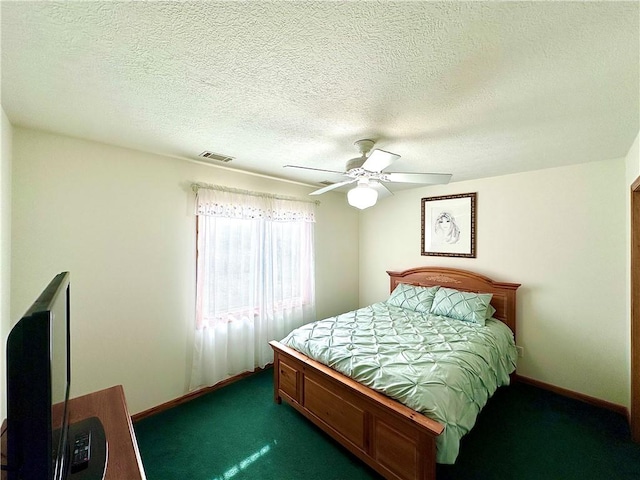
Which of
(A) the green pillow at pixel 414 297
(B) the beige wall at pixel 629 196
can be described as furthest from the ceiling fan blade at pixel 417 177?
(A) the green pillow at pixel 414 297

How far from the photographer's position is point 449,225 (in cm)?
352

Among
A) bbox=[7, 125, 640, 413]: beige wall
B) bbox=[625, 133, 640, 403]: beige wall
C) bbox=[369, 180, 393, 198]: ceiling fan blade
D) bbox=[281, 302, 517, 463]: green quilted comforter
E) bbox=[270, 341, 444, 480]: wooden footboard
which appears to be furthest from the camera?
Result: bbox=[369, 180, 393, 198]: ceiling fan blade

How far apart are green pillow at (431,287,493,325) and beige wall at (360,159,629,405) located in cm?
44

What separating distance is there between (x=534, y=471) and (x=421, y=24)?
2725 mm

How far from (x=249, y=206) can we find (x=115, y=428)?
7.12 feet

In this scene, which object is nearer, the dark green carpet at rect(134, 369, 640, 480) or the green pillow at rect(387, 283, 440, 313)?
the dark green carpet at rect(134, 369, 640, 480)

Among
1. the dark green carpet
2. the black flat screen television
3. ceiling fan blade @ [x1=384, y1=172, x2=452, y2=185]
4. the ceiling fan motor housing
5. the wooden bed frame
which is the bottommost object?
the dark green carpet

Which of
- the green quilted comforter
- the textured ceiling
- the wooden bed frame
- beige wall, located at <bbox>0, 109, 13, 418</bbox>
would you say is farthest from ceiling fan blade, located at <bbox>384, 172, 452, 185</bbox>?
beige wall, located at <bbox>0, 109, 13, 418</bbox>

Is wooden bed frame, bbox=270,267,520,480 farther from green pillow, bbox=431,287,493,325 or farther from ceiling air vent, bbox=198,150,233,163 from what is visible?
ceiling air vent, bbox=198,150,233,163

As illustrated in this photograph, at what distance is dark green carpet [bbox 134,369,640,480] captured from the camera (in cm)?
182

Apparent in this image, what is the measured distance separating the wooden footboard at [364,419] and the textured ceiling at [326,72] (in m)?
1.80

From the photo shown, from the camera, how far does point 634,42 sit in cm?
107

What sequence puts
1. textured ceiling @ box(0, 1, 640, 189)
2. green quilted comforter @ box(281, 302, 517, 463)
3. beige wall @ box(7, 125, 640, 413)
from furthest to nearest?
beige wall @ box(7, 125, 640, 413)
green quilted comforter @ box(281, 302, 517, 463)
textured ceiling @ box(0, 1, 640, 189)

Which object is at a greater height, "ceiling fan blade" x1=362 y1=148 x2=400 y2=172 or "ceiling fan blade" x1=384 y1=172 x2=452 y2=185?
"ceiling fan blade" x1=362 y1=148 x2=400 y2=172
